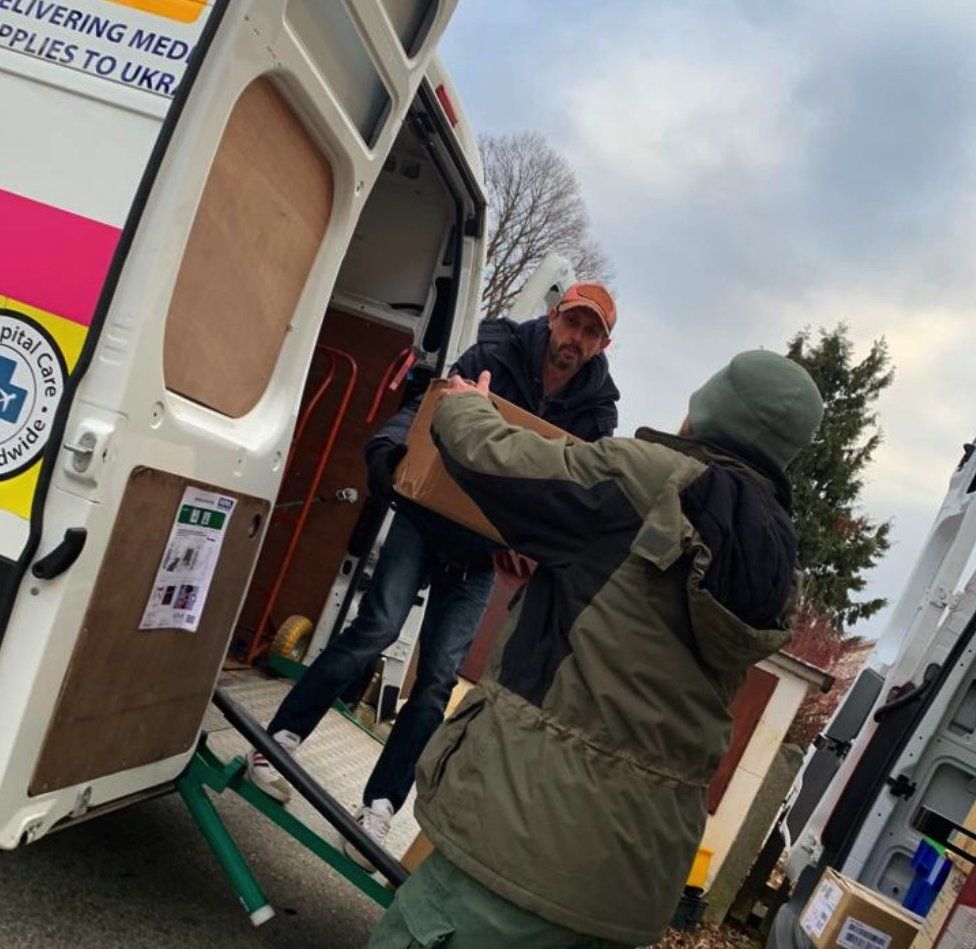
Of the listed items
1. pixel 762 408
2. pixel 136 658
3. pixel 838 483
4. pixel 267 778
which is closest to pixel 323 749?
pixel 267 778

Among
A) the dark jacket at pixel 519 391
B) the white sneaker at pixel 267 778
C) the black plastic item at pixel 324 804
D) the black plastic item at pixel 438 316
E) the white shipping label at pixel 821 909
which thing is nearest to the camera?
the black plastic item at pixel 324 804

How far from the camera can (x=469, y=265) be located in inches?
186

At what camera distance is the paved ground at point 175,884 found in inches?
104

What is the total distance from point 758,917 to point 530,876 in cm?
534

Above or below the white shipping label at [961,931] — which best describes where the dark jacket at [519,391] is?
above

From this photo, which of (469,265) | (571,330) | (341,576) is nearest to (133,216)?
(571,330)

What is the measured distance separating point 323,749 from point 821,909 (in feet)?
6.42

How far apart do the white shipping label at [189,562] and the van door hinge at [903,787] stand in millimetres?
2804

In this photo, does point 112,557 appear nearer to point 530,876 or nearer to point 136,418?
point 136,418

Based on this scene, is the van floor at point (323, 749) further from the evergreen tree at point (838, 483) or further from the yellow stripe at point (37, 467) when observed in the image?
the evergreen tree at point (838, 483)

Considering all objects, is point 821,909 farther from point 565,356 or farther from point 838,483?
point 838,483

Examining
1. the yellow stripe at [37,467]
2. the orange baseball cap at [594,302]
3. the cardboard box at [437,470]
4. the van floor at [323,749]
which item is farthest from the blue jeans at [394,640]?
the yellow stripe at [37,467]

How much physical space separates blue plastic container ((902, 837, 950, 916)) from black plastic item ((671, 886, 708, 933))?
208 cm

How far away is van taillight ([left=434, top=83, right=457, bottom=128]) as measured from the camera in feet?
12.5
